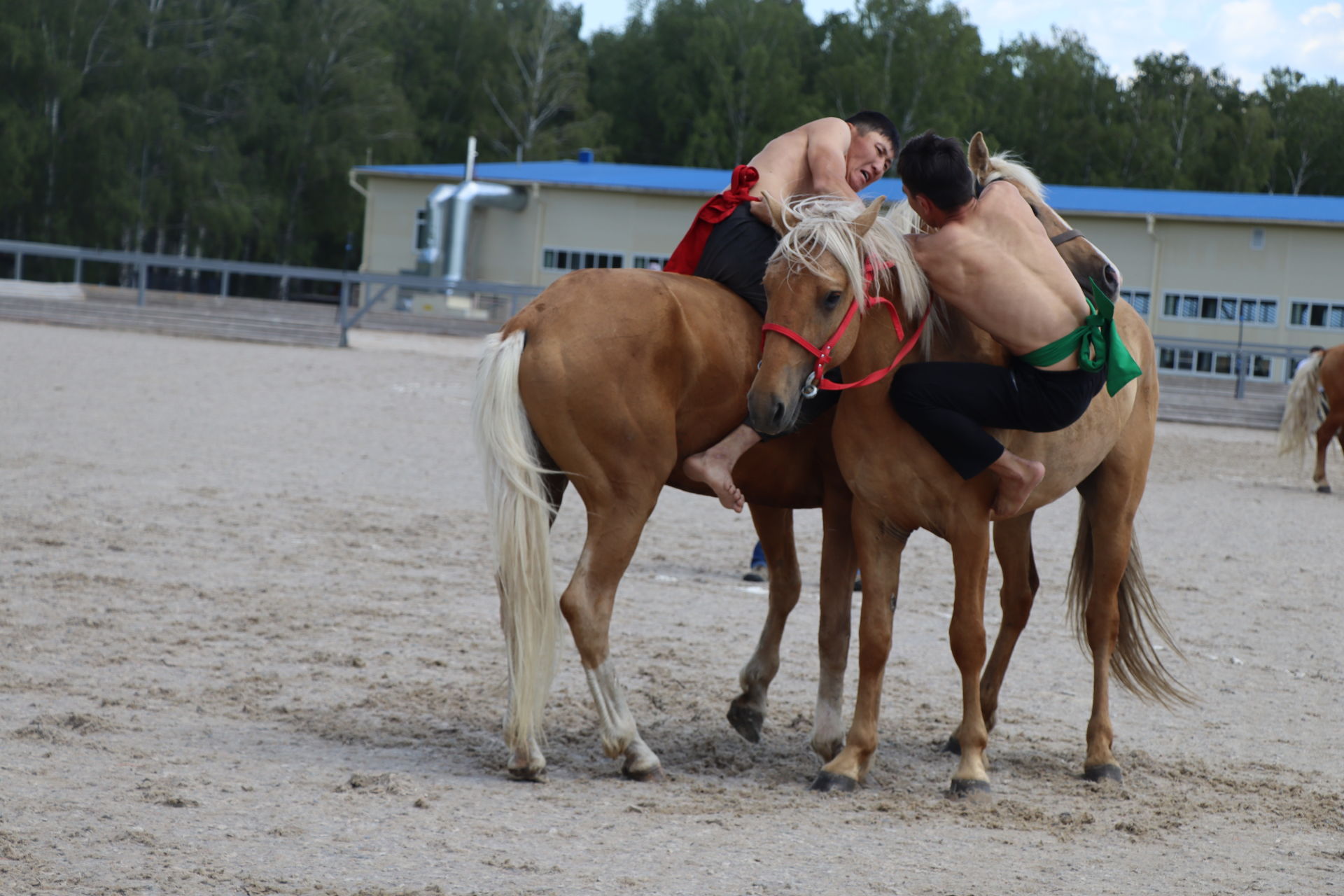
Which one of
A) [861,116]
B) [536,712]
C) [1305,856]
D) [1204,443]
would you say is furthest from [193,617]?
[1204,443]

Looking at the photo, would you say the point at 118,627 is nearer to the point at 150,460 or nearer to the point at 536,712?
the point at 536,712

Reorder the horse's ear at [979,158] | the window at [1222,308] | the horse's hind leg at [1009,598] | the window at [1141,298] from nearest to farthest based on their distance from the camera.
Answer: the horse's ear at [979,158] < the horse's hind leg at [1009,598] < the window at [1222,308] < the window at [1141,298]

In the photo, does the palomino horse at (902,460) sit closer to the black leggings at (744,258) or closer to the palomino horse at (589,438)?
the black leggings at (744,258)

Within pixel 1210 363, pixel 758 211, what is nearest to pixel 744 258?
pixel 758 211

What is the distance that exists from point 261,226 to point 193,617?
4258cm

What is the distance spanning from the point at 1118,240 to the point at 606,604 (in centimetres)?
3318

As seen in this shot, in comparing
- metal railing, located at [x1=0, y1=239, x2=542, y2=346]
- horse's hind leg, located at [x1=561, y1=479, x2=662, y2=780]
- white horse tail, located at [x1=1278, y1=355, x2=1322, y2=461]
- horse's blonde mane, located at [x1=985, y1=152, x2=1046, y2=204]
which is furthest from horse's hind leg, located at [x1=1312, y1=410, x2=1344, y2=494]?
metal railing, located at [x1=0, y1=239, x2=542, y2=346]

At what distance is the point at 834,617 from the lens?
447cm

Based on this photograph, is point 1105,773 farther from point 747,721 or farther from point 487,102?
point 487,102

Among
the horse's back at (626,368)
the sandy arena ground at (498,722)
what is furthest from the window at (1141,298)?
the horse's back at (626,368)

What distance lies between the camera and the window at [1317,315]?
33.0 m

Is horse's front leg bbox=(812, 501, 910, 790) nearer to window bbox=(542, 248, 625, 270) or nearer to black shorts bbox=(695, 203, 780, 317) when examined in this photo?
black shorts bbox=(695, 203, 780, 317)

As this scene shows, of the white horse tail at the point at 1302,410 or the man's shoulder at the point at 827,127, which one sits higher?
the man's shoulder at the point at 827,127

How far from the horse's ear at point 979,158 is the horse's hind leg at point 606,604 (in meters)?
1.63
